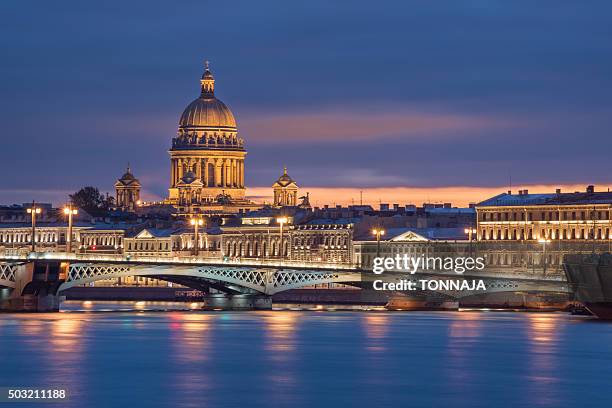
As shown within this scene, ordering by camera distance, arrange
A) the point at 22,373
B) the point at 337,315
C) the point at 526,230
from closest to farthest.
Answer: the point at 22,373, the point at 337,315, the point at 526,230

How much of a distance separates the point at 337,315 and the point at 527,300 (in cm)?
2263

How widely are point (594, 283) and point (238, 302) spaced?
884 inches

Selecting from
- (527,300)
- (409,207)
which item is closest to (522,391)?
(527,300)

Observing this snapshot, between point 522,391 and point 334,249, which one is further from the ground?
point 334,249

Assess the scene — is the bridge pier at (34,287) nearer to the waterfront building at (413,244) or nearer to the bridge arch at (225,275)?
the bridge arch at (225,275)

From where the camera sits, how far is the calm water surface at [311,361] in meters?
63.0

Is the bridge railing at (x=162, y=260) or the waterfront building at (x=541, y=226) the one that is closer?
the bridge railing at (x=162, y=260)

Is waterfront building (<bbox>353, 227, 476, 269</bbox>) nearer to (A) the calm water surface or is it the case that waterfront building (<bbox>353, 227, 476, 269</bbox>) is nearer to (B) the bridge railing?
(B) the bridge railing

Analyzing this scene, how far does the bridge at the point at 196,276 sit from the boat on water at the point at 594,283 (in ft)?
20.5

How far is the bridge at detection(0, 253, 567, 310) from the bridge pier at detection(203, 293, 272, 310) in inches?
2.0

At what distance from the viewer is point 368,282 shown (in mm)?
128500

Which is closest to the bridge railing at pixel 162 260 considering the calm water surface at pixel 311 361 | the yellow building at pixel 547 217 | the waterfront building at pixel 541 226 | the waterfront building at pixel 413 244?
the calm water surface at pixel 311 361

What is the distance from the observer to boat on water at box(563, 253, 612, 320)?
110 meters

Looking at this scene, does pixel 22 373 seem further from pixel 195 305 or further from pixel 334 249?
pixel 334 249
